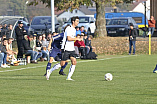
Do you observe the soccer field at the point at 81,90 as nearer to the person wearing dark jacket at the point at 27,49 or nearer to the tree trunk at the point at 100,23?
the person wearing dark jacket at the point at 27,49

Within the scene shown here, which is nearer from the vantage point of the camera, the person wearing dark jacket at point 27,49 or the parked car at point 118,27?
the person wearing dark jacket at point 27,49

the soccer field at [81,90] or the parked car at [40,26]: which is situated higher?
the parked car at [40,26]

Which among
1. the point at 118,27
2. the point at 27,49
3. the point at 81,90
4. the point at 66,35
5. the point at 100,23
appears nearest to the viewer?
the point at 81,90

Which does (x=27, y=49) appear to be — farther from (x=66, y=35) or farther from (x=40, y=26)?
(x=40, y=26)

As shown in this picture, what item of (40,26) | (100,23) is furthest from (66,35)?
(40,26)

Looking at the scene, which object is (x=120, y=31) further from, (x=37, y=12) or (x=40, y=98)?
(x=37, y=12)

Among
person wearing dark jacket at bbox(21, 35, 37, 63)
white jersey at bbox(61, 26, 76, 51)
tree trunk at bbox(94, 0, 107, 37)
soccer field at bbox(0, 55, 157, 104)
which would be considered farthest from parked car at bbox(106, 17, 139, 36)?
white jersey at bbox(61, 26, 76, 51)

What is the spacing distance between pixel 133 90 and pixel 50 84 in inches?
102

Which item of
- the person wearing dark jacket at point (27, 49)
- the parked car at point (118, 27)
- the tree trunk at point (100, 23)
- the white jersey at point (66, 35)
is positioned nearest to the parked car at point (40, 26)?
the tree trunk at point (100, 23)

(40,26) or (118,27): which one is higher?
(40,26)

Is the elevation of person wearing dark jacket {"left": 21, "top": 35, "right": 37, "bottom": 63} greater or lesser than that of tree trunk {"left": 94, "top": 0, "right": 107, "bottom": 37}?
lesser

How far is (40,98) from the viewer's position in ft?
34.3

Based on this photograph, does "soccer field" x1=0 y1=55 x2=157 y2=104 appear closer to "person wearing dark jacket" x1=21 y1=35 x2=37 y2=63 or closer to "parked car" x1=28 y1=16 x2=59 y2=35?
"person wearing dark jacket" x1=21 y1=35 x2=37 y2=63

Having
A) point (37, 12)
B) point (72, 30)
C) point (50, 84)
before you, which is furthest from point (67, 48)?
point (37, 12)
